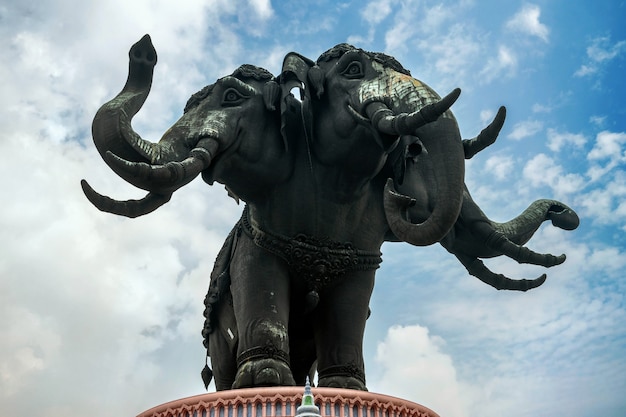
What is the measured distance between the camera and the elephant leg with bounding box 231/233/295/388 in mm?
6047

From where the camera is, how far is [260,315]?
6.31 metres

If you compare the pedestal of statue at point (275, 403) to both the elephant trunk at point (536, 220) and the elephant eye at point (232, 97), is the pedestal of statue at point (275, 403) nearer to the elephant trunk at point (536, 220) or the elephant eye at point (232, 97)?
the elephant eye at point (232, 97)

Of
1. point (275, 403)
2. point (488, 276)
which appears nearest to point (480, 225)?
point (488, 276)

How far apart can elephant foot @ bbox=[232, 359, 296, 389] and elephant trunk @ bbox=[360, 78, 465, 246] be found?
1281 mm

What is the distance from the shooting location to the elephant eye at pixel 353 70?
639cm

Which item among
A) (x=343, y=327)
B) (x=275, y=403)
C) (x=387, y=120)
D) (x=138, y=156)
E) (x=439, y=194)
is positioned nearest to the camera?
(x=275, y=403)

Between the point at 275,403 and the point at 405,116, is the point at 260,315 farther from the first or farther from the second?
the point at 405,116

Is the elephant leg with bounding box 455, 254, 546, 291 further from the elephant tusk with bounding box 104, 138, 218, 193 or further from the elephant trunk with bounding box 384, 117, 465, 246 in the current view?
the elephant tusk with bounding box 104, 138, 218, 193

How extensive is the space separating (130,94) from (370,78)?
1.72 metres

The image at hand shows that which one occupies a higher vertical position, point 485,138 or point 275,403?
point 485,138

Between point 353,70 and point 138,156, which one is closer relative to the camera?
point 138,156

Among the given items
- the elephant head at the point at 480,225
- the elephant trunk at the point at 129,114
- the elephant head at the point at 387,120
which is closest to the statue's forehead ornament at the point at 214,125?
the elephant trunk at the point at 129,114

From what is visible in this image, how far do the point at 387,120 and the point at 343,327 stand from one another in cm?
173

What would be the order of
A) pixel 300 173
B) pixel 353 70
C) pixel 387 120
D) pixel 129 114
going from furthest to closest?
pixel 300 173 → pixel 353 70 → pixel 129 114 → pixel 387 120
